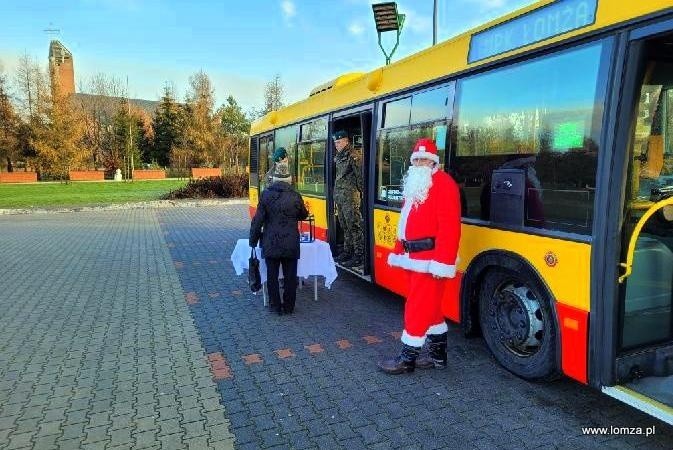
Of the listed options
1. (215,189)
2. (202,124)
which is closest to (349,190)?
(215,189)

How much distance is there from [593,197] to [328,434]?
2312 millimetres

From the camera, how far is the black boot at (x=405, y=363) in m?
4.24

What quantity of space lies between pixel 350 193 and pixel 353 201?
4.7 inches

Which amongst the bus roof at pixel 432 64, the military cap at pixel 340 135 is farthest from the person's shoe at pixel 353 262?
the bus roof at pixel 432 64

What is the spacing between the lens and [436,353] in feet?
14.2

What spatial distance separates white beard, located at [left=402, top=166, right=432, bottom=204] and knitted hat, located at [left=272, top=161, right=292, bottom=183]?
215cm

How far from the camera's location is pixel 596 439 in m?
3.21

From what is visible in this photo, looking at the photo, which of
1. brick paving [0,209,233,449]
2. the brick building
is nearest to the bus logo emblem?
brick paving [0,209,233,449]

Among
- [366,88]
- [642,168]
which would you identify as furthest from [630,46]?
[366,88]

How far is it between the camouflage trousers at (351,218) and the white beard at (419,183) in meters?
2.95

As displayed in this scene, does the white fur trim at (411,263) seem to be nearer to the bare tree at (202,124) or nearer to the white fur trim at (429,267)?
the white fur trim at (429,267)

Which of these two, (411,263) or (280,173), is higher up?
(280,173)

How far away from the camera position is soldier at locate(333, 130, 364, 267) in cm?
704

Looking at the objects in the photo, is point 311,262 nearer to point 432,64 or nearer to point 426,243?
point 426,243
